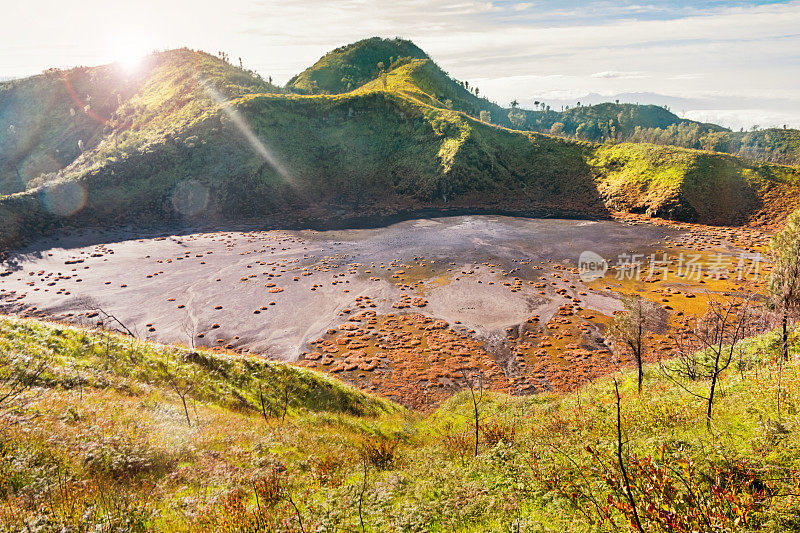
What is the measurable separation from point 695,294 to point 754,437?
3497 cm

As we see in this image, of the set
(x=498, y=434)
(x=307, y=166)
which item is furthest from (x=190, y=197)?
(x=498, y=434)

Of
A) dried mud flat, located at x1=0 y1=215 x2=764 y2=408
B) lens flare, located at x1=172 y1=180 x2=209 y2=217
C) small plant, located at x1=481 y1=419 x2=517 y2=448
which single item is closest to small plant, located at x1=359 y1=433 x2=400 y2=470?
small plant, located at x1=481 y1=419 x2=517 y2=448

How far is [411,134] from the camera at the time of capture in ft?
309

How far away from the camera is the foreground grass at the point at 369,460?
667cm

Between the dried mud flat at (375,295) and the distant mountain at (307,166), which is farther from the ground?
the distant mountain at (307,166)

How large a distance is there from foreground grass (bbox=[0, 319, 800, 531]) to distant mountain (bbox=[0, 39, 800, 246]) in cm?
→ 5751

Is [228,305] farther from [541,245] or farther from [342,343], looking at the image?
[541,245]

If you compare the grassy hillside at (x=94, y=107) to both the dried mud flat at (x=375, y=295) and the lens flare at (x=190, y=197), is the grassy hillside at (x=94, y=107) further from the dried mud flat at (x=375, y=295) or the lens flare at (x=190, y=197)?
the dried mud flat at (x=375, y=295)

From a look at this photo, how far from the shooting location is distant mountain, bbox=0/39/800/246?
6569 cm

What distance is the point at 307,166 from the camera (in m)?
85.4

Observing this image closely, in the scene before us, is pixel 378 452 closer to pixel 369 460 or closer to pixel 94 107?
pixel 369 460

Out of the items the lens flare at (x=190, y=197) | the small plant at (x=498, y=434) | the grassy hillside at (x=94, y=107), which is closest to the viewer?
the small plant at (x=498, y=434)

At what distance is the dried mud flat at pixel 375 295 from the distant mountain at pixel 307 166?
1107cm

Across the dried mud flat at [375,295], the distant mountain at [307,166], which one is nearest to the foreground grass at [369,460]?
the dried mud flat at [375,295]
